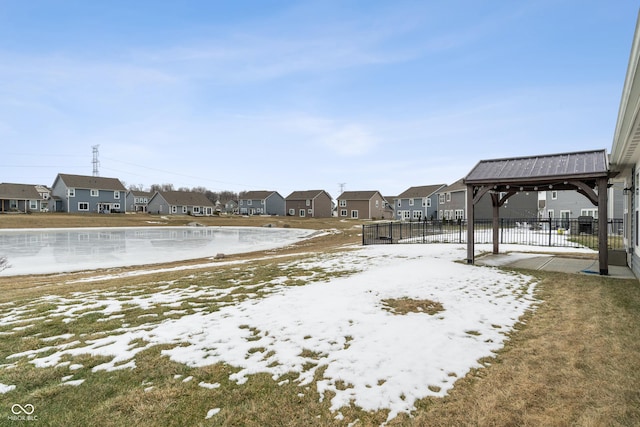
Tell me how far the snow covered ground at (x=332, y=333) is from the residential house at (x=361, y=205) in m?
62.1

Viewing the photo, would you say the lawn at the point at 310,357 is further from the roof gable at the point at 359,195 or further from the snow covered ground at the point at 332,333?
the roof gable at the point at 359,195

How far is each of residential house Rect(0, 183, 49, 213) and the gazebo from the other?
72780 mm

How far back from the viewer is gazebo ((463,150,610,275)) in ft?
31.2

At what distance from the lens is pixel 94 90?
95.7 feet

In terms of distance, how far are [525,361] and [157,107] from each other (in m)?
38.7

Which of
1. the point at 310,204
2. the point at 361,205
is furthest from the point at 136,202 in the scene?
the point at 361,205

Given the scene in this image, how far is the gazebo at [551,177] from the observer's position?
31.2ft

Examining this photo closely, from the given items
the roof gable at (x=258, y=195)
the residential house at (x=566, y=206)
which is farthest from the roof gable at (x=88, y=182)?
the residential house at (x=566, y=206)

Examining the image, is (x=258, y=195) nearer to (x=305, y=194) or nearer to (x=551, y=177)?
(x=305, y=194)

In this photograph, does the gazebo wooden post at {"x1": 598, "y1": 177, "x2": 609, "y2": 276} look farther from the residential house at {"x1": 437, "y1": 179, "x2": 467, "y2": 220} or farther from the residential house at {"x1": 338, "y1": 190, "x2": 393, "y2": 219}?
the residential house at {"x1": 338, "y1": 190, "x2": 393, "y2": 219}

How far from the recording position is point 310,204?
75750 millimetres

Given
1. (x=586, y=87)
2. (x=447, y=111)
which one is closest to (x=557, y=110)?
(x=586, y=87)

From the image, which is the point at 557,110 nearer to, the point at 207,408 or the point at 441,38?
the point at 441,38

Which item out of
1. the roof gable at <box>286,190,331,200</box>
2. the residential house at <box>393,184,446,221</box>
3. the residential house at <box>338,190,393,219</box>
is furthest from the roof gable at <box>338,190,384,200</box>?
the residential house at <box>393,184,446,221</box>
